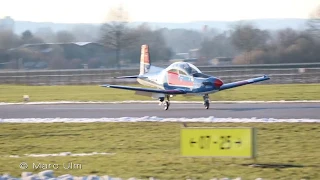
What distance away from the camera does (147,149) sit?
19438 millimetres

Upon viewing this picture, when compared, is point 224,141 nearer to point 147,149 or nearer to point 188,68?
point 147,149

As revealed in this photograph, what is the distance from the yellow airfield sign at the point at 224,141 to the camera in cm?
1514

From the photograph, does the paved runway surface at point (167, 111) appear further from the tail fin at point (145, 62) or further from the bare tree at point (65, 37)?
the bare tree at point (65, 37)

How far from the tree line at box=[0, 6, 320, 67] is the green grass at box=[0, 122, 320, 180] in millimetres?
50031

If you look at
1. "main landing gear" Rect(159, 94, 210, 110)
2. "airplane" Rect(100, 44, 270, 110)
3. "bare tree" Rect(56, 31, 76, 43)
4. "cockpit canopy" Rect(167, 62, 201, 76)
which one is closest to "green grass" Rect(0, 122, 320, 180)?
"airplane" Rect(100, 44, 270, 110)

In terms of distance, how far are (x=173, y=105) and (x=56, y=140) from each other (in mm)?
13045

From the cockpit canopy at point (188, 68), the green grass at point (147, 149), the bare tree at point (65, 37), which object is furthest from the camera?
the bare tree at point (65, 37)

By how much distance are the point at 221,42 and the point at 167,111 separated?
64885 millimetres

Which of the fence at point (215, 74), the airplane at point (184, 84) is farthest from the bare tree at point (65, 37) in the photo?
the airplane at point (184, 84)

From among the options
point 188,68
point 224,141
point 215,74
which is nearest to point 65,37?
point 215,74

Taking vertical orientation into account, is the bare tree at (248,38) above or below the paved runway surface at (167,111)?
above

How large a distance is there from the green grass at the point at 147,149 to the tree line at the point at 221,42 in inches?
1970

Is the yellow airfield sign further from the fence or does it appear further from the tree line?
the tree line

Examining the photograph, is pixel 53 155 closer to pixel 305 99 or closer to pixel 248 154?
pixel 248 154
